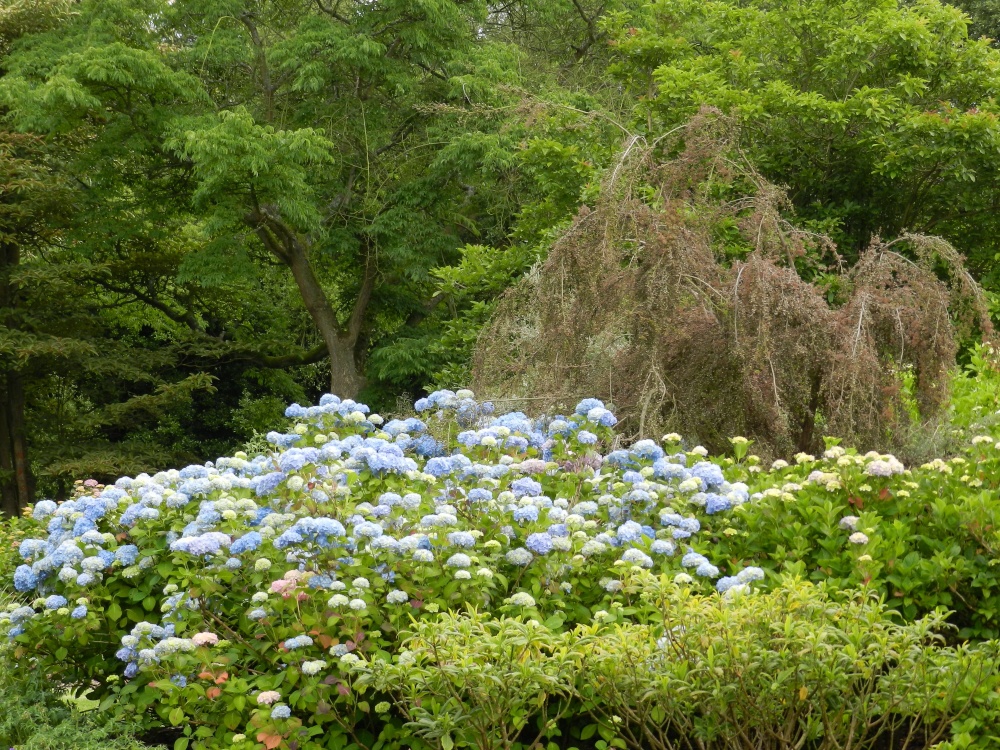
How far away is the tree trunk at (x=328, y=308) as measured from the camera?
46.6 feet

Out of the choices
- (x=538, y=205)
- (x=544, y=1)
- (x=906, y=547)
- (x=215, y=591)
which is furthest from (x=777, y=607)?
(x=544, y=1)

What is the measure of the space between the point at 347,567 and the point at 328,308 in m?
11.6

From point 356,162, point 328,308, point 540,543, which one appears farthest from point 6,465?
point 540,543

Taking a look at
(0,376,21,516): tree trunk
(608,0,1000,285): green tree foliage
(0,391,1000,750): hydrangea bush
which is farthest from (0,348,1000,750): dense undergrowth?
(0,376,21,516): tree trunk

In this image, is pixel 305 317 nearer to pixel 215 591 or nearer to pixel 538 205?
pixel 538 205

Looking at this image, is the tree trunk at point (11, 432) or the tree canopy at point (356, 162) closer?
the tree canopy at point (356, 162)

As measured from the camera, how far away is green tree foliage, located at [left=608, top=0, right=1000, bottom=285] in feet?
29.3

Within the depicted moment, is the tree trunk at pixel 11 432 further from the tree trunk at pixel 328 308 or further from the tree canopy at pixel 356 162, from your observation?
the tree trunk at pixel 328 308

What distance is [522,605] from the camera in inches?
118

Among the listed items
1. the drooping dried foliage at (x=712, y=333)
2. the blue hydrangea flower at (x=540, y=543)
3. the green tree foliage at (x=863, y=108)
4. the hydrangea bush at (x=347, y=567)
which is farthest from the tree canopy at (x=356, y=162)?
the blue hydrangea flower at (x=540, y=543)

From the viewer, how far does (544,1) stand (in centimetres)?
1448

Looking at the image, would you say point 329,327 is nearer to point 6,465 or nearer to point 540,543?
point 6,465

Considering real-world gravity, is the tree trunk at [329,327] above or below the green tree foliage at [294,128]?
below

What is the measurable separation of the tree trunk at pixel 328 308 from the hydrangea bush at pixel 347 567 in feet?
34.4
